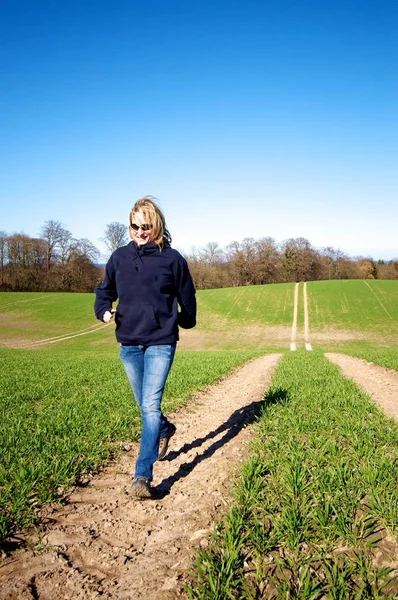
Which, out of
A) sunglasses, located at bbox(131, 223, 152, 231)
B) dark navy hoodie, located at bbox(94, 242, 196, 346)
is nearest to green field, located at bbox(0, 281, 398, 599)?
dark navy hoodie, located at bbox(94, 242, 196, 346)

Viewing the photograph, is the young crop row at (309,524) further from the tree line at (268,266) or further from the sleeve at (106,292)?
the tree line at (268,266)

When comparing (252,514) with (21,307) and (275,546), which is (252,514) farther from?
(21,307)

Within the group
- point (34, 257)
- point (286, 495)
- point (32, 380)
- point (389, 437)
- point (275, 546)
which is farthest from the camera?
point (34, 257)

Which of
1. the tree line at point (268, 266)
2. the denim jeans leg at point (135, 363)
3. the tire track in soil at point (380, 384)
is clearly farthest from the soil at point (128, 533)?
the tree line at point (268, 266)

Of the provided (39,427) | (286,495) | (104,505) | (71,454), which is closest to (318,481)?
(286,495)

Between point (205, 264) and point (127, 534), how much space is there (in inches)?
3898

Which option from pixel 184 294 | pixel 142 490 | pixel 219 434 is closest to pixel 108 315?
pixel 184 294

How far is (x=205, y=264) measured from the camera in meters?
101

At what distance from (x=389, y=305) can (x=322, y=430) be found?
53159 millimetres

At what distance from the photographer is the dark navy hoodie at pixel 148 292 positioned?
3541mm

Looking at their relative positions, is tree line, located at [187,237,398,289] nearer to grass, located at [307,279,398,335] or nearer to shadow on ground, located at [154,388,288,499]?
grass, located at [307,279,398,335]

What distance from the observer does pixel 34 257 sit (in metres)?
81.7

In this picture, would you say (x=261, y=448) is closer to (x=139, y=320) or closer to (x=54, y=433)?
(x=139, y=320)

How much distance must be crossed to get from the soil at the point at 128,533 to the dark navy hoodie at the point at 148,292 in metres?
1.67
